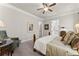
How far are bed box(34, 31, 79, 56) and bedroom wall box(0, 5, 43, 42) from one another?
19 cm

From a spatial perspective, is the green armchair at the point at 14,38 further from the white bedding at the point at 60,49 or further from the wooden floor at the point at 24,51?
the white bedding at the point at 60,49

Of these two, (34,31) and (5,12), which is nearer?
(5,12)

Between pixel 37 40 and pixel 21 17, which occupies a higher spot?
pixel 21 17

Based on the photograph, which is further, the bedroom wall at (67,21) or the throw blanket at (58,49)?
the bedroom wall at (67,21)

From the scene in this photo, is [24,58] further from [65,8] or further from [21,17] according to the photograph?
[65,8]

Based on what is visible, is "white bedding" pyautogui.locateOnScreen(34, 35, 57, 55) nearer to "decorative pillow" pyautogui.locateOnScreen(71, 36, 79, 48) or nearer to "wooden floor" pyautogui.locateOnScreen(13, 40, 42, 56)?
"wooden floor" pyautogui.locateOnScreen(13, 40, 42, 56)

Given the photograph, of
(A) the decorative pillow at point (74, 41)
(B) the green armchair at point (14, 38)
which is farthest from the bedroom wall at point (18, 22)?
(A) the decorative pillow at point (74, 41)

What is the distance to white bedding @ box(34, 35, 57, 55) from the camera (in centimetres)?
218

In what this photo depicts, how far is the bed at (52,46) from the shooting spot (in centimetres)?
207

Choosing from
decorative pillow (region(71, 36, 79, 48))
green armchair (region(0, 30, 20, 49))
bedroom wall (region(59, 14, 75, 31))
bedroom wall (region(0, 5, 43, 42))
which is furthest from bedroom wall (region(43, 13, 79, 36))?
green armchair (region(0, 30, 20, 49))

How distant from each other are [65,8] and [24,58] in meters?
1.16

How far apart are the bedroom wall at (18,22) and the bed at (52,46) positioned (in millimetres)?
193

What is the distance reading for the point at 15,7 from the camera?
2137 millimetres

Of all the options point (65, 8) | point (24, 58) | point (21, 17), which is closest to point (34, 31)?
point (21, 17)
